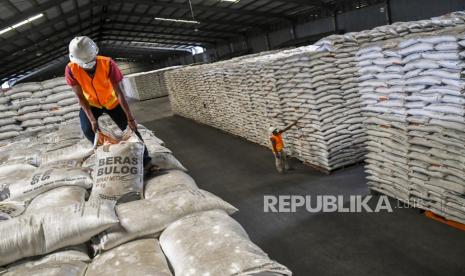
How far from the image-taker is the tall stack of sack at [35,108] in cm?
638

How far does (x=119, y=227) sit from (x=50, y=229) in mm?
448

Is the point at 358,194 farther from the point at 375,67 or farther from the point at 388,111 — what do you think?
the point at 375,67

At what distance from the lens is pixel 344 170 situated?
585 cm

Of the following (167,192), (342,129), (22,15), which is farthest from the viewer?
(22,15)

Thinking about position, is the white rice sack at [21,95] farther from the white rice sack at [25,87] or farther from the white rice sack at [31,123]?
the white rice sack at [31,123]

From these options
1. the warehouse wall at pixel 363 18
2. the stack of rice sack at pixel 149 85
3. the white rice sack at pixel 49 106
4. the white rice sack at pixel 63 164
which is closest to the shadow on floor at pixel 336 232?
the white rice sack at pixel 63 164

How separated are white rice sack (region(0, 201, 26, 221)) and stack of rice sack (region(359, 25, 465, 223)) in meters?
3.96

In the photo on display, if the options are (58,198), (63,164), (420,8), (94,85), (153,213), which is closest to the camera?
(153,213)

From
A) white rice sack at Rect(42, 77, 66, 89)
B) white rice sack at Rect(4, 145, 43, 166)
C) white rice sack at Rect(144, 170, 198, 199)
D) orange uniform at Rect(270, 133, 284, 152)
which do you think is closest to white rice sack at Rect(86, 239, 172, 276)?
white rice sack at Rect(144, 170, 198, 199)

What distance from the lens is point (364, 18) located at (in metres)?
15.2

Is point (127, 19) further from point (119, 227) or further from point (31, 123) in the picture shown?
point (119, 227)

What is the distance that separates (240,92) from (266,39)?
16249 millimetres

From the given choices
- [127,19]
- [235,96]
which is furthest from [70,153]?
[127,19]

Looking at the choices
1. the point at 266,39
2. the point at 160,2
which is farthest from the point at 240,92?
the point at 266,39
